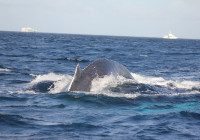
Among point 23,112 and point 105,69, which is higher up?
point 105,69

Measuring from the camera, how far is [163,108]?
29.2ft

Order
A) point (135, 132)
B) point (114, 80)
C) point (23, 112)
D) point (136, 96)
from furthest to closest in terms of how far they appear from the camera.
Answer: point (114, 80)
point (136, 96)
point (23, 112)
point (135, 132)

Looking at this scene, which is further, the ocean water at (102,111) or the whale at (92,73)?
the whale at (92,73)

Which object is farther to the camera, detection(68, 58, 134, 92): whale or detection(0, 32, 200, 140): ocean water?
detection(68, 58, 134, 92): whale

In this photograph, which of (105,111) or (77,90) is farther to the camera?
(77,90)

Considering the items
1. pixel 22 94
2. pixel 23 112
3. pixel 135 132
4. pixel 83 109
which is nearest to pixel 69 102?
pixel 83 109

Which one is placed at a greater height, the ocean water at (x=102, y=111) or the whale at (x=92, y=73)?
the whale at (x=92, y=73)

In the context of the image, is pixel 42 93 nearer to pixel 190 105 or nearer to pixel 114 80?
pixel 114 80

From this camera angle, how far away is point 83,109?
838 centimetres

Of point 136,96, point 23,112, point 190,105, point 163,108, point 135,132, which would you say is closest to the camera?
point 135,132

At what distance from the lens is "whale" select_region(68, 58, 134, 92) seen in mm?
10023

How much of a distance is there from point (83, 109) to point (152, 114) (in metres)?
1.83

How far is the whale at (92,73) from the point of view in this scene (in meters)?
10.0

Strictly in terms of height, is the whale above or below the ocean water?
above
